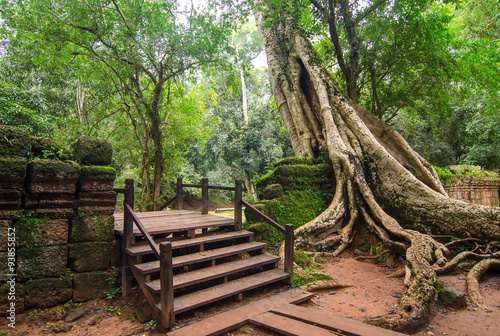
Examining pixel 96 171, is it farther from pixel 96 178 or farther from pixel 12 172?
pixel 12 172

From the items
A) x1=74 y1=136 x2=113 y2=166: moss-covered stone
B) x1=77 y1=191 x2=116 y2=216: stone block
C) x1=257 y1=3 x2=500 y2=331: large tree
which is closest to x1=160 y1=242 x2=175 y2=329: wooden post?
x1=77 y1=191 x2=116 y2=216: stone block

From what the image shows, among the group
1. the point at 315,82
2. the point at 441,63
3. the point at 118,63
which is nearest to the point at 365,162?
the point at 315,82

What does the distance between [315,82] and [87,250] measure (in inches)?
275

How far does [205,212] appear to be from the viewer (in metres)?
5.53

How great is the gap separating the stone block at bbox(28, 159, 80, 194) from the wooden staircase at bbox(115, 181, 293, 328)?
0.71 meters

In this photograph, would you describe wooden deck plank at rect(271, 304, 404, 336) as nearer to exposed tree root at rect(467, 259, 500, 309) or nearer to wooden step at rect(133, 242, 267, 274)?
wooden step at rect(133, 242, 267, 274)

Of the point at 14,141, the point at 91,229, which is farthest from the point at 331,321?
the point at 14,141

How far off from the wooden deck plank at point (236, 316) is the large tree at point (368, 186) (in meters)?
1.10

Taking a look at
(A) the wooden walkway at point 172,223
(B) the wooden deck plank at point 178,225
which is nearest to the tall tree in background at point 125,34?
(A) the wooden walkway at point 172,223

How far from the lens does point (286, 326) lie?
9.37 feet

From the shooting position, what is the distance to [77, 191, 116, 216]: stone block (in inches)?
148

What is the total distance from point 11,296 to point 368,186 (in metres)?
6.35

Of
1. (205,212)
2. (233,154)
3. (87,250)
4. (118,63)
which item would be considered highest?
(118,63)

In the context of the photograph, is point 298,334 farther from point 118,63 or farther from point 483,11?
point 483,11
